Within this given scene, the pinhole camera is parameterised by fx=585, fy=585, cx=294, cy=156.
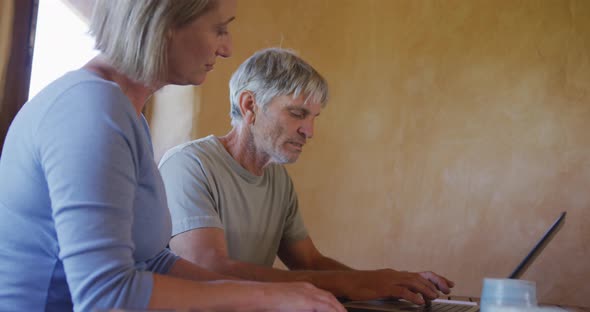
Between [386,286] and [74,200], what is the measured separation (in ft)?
2.61

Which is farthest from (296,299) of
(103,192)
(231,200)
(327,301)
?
(231,200)

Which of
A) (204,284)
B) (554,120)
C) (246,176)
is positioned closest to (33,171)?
(204,284)

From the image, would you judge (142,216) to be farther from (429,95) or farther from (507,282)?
(429,95)

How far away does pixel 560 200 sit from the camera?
2090 mm

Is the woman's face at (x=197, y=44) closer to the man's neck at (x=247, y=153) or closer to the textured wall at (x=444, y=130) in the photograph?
the man's neck at (x=247, y=153)

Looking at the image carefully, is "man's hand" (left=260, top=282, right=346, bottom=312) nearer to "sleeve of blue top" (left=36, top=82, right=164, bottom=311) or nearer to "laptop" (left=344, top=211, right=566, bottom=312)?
"sleeve of blue top" (left=36, top=82, right=164, bottom=311)

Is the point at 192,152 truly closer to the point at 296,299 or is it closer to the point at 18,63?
the point at 18,63

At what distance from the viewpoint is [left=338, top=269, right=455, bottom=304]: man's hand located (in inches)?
49.3

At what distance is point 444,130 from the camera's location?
7.50ft

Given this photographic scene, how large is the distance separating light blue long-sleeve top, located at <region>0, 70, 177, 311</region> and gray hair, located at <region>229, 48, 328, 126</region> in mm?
866

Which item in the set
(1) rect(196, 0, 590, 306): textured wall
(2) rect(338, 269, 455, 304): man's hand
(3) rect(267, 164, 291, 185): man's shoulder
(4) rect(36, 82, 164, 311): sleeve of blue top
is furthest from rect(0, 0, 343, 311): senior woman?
(1) rect(196, 0, 590, 306): textured wall

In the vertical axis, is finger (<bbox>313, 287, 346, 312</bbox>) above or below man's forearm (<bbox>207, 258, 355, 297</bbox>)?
below

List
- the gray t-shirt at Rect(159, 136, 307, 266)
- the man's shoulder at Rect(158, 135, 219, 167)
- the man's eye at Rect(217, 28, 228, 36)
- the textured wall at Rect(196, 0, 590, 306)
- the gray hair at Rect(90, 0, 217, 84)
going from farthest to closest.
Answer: the textured wall at Rect(196, 0, 590, 306) < the man's shoulder at Rect(158, 135, 219, 167) < the gray t-shirt at Rect(159, 136, 307, 266) < the man's eye at Rect(217, 28, 228, 36) < the gray hair at Rect(90, 0, 217, 84)

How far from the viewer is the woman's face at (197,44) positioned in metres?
0.87
